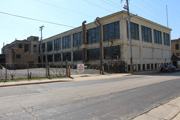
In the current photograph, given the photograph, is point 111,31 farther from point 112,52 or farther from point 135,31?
point 135,31

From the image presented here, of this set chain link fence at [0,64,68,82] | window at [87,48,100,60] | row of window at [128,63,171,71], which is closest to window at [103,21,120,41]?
window at [87,48,100,60]

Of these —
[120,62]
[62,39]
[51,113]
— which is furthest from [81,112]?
[62,39]

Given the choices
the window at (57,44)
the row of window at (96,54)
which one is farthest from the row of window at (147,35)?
the window at (57,44)

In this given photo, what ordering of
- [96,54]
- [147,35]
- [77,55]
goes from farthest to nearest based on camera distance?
[77,55]
[147,35]
[96,54]

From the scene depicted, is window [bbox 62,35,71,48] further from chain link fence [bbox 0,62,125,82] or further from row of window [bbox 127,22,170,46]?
row of window [bbox 127,22,170,46]

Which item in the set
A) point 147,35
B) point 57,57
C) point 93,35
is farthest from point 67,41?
point 147,35

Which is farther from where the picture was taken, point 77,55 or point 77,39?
point 77,39

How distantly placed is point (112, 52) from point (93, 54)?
627 cm

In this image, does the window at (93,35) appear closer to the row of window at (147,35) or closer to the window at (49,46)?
the row of window at (147,35)

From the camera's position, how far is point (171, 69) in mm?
32156

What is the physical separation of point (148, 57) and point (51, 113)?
37.2 metres

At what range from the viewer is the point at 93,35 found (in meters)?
37.5

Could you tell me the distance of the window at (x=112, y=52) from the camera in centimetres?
3173

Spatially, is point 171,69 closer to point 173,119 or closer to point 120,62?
point 120,62
